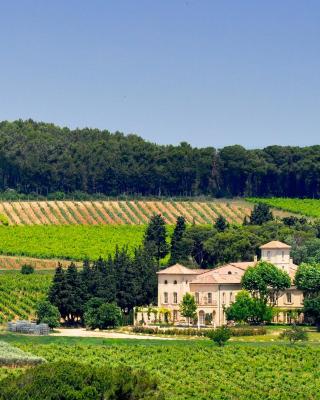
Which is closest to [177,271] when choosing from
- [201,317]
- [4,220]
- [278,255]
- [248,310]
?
[201,317]

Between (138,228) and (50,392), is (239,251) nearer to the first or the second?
(138,228)

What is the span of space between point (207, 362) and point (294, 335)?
1672 cm

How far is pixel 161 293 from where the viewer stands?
482ft

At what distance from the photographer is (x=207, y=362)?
110750 millimetres

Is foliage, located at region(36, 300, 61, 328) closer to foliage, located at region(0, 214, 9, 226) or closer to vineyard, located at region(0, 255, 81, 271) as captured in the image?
vineyard, located at region(0, 255, 81, 271)

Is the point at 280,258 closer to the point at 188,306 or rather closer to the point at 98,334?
the point at 188,306

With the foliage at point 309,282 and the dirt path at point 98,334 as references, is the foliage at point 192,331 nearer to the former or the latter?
the dirt path at point 98,334

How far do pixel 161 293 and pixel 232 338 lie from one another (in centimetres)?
2034

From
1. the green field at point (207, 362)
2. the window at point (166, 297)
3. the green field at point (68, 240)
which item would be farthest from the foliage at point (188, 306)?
the green field at point (68, 240)

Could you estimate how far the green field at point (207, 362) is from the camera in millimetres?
100812

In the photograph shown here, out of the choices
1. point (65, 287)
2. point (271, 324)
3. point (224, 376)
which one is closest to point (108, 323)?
point (65, 287)

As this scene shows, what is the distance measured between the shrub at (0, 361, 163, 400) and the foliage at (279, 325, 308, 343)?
39353mm

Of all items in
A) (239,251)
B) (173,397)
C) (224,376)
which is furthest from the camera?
(239,251)

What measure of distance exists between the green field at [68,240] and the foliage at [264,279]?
32.6 m
